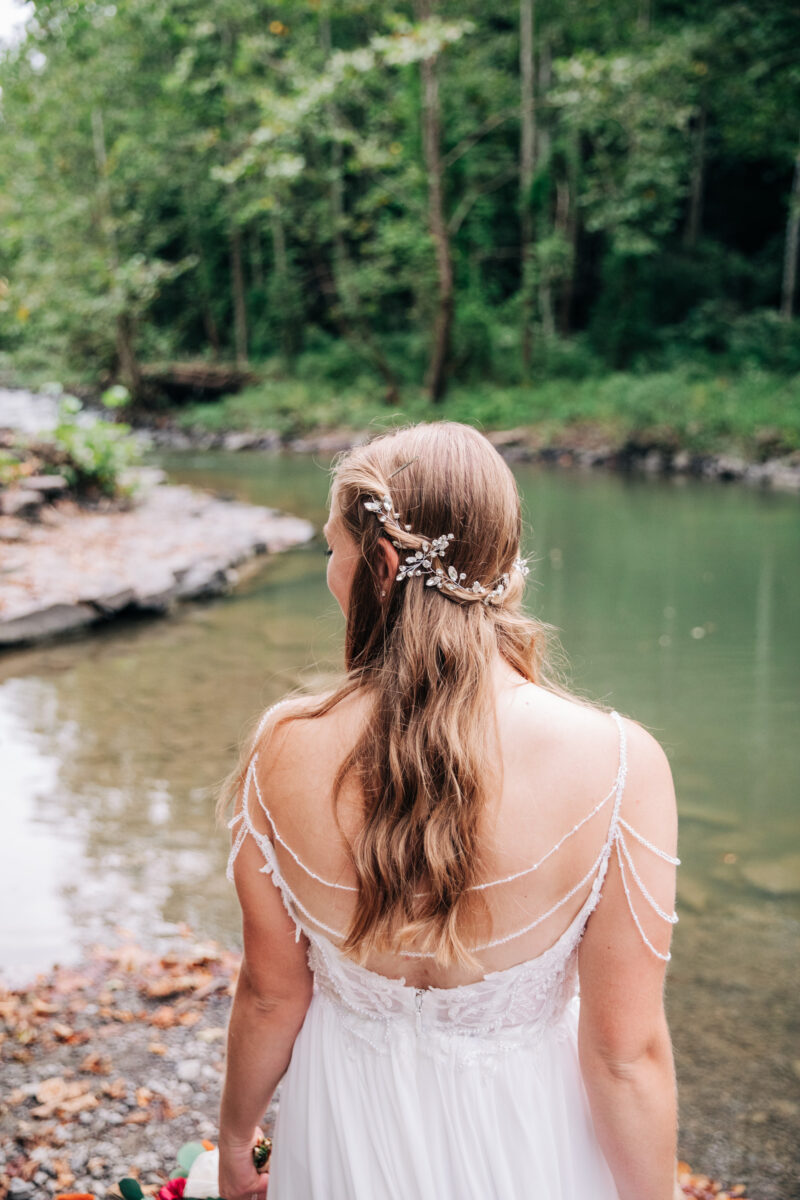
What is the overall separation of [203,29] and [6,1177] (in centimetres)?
1939

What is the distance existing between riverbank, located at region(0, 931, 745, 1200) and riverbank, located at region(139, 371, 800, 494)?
11.8 meters

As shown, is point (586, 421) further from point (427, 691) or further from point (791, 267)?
point (427, 691)

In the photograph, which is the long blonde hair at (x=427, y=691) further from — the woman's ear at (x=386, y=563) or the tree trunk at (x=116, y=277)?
the tree trunk at (x=116, y=277)

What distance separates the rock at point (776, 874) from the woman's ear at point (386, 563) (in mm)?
3728

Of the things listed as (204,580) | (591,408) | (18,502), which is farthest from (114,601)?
(591,408)

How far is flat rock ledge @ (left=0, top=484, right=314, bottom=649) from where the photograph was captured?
8.29m

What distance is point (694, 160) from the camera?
2452 cm

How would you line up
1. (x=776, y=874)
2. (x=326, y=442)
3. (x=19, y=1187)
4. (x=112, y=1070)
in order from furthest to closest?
(x=326, y=442)
(x=776, y=874)
(x=112, y=1070)
(x=19, y=1187)

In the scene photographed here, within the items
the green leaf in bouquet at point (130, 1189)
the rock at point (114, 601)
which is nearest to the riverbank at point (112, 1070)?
the green leaf in bouquet at point (130, 1189)

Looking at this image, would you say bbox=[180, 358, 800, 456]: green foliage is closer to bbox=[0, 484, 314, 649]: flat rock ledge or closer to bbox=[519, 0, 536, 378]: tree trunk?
bbox=[519, 0, 536, 378]: tree trunk

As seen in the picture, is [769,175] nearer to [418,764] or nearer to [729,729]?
[729,729]

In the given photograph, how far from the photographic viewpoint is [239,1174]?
163 centimetres

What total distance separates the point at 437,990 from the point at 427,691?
17.9 inches

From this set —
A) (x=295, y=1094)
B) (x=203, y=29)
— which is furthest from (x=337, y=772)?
(x=203, y=29)
